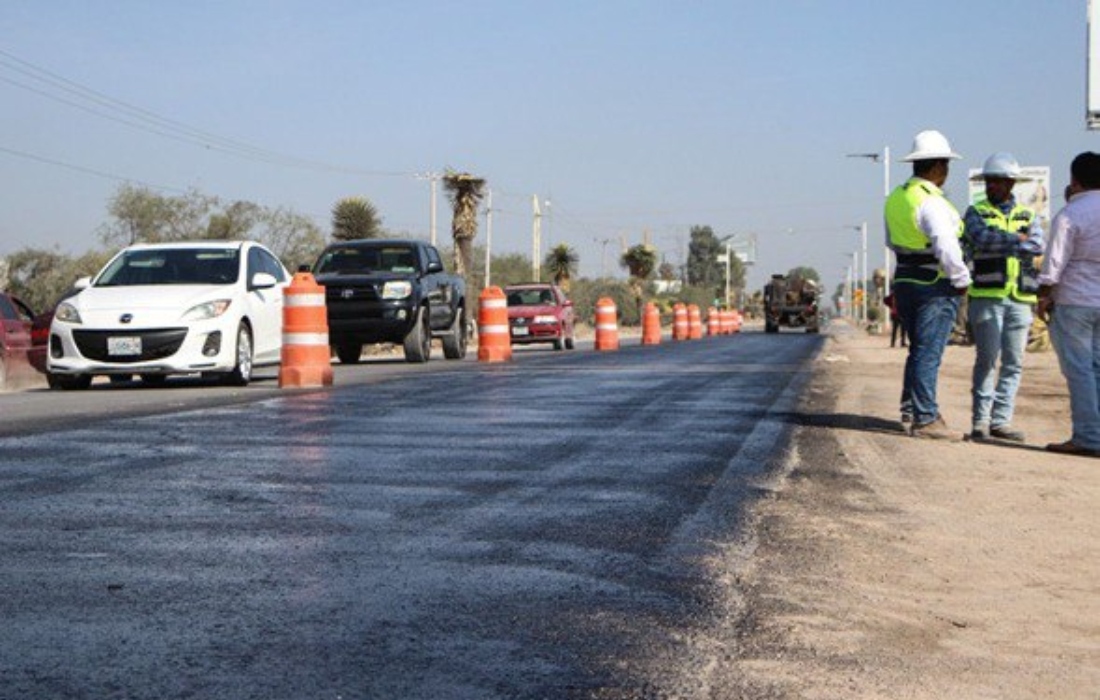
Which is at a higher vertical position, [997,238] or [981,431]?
[997,238]

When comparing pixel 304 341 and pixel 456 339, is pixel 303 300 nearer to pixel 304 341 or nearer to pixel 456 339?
pixel 304 341

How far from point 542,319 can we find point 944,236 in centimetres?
2722

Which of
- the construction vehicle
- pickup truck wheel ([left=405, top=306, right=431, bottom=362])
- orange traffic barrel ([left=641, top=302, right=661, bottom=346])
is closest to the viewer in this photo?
pickup truck wheel ([left=405, top=306, right=431, bottom=362])

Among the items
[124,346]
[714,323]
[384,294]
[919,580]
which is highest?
[384,294]

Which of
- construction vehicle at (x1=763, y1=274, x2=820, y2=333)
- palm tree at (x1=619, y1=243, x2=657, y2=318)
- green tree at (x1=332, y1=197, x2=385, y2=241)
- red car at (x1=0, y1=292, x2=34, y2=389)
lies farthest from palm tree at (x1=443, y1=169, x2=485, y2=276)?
palm tree at (x1=619, y1=243, x2=657, y2=318)

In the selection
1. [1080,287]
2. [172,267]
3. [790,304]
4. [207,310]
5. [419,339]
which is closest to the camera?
[1080,287]

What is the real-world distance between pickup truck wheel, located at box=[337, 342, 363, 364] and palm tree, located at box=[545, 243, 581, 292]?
6108 centimetres

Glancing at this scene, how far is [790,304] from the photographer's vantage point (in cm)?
7381

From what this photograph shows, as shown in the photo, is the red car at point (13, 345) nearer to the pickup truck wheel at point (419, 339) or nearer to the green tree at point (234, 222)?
the pickup truck wheel at point (419, 339)

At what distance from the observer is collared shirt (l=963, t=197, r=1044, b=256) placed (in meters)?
11.3

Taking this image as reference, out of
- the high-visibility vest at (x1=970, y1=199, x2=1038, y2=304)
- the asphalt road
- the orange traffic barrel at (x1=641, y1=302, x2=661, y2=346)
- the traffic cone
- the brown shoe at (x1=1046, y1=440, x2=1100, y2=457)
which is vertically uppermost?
the high-visibility vest at (x1=970, y1=199, x2=1038, y2=304)

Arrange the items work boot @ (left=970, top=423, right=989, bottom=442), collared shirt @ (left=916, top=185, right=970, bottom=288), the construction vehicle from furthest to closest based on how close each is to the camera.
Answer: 1. the construction vehicle
2. work boot @ (left=970, top=423, right=989, bottom=442)
3. collared shirt @ (left=916, top=185, right=970, bottom=288)

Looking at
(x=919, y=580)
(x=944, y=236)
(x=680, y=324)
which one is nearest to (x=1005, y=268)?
(x=944, y=236)

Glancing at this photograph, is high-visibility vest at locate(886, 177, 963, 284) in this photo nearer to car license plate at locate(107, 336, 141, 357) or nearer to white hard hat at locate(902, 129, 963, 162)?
white hard hat at locate(902, 129, 963, 162)
